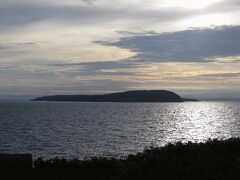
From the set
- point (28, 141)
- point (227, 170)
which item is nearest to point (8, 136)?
point (28, 141)

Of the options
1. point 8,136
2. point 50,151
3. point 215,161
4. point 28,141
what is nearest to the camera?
point 215,161

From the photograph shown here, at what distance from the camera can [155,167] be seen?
1669cm

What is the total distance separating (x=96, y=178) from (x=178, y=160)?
361cm

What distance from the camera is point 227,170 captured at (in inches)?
639

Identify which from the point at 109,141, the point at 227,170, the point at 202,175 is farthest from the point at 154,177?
the point at 109,141

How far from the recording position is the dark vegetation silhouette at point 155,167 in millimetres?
15875

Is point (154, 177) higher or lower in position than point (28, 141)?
higher

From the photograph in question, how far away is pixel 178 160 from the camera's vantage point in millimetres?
17750

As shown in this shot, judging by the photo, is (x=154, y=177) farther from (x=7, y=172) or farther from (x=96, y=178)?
(x=7, y=172)

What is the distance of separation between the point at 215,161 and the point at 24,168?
8536 millimetres

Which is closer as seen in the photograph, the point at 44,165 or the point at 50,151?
the point at 44,165

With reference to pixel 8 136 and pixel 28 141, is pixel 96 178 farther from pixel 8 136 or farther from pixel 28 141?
pixel 8 136

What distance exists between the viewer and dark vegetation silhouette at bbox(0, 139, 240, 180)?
15.9 meters

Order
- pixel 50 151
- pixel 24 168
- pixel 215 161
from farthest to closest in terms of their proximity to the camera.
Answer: pixel 50 151 → pixel 24 168 → pixel 215 161
